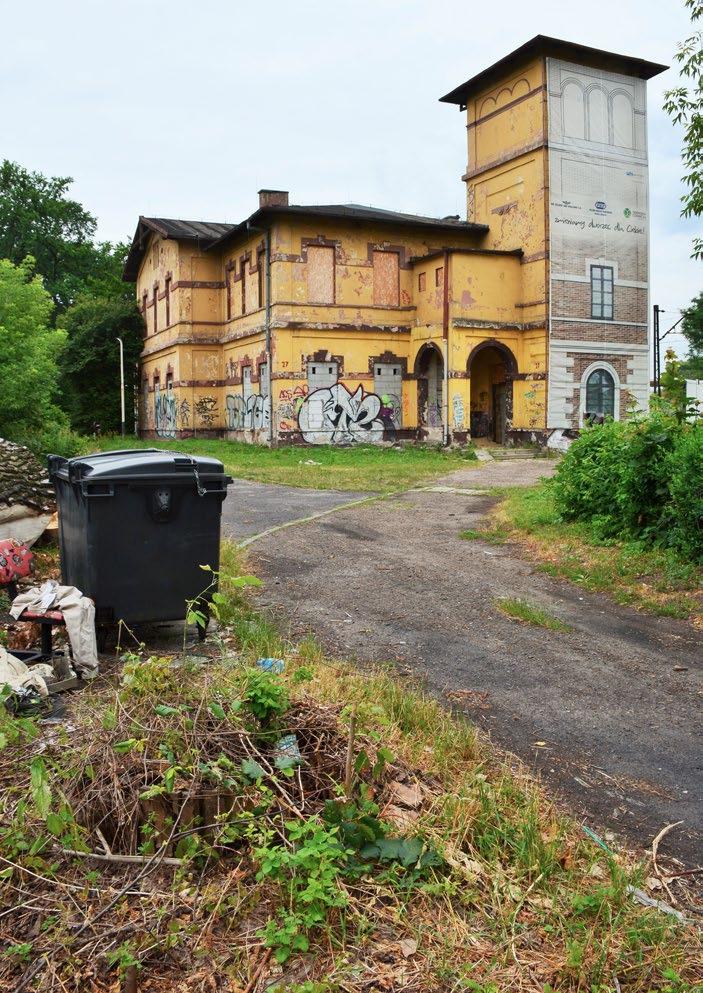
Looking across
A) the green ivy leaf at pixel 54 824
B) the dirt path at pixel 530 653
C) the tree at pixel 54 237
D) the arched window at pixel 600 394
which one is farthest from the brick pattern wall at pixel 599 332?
the tree at pixel 54 237

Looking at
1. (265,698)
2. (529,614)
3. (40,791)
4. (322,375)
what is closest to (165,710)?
(265,698)

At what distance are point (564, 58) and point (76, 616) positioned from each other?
28.5m

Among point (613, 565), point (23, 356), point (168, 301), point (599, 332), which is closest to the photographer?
point (613, 565)

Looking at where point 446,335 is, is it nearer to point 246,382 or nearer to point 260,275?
point 260,275

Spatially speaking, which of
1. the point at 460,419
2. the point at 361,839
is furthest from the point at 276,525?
the point at 460,419

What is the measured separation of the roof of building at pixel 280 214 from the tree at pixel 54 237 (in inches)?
745

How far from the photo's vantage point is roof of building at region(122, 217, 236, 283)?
35.2 metres

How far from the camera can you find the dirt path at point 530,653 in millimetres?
4566

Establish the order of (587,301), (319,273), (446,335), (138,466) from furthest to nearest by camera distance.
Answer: (319,273) < (587,301) < (446,335) < (138,466)

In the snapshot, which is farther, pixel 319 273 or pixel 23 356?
pixel 319 273

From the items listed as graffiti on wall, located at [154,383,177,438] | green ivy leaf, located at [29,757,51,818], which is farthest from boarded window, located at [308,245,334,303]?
green ivy leaf, located at [29,757,51,818]

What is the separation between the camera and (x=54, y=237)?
57.4 metres

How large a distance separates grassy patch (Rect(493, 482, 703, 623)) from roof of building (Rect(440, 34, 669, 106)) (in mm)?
21064

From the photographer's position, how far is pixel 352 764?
12.2ft
